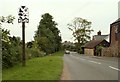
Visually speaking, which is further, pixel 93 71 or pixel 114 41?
pixel 114 41

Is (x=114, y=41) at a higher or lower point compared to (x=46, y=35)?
lower

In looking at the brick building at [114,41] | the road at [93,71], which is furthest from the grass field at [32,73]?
the brick building at [114,41]

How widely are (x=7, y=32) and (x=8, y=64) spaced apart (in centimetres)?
286

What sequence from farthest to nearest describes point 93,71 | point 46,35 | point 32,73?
point 46,35
point 93,71
point 32,73

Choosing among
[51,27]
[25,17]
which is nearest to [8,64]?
[25,17]

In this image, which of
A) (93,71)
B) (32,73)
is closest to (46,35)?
(93,71)

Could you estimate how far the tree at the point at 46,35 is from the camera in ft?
248

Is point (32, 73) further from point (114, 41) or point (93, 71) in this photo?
point (114, 41)

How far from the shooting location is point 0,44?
22875 mm

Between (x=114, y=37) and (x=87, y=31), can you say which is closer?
(x=114, y=37)

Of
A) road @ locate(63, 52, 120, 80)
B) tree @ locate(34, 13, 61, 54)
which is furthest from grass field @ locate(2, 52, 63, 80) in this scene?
tree @ locate(34, 13, 61, 54)

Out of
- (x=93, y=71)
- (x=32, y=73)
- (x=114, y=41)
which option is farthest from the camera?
(x=114, y=41)

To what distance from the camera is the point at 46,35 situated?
88.6m

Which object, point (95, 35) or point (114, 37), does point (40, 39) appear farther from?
point (95, 35)
